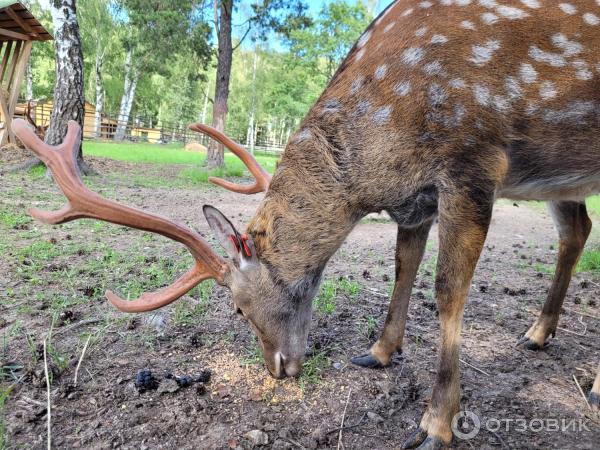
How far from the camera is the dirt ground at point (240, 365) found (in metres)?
2.02

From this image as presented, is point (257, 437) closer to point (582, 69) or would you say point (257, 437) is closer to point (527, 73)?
point (527, 73)

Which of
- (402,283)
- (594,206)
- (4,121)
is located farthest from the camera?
(594,206)

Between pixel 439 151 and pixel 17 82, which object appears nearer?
pixel 439 151

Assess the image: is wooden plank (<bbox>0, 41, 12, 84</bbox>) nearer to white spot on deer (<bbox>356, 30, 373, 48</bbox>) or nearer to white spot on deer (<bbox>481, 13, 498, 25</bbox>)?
white spot on deer (<bbox>356, 30, 373, 48</bbox>)

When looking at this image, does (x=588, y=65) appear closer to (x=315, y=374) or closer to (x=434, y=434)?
(x=434, y=434)

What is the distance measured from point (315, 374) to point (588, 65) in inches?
81.8

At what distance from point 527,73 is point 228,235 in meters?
1.64

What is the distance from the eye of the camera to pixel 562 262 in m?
3.10

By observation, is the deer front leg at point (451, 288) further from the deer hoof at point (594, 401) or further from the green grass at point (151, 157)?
the green grass at point (151, 157)

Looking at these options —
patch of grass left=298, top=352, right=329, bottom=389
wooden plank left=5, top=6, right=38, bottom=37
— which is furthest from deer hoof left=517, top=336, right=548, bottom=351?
wooden plank left=5, top=6, right=38, bottom=37

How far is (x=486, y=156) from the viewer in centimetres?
209

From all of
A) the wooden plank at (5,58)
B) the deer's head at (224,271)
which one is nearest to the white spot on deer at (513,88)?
the deer's head at (224,271)

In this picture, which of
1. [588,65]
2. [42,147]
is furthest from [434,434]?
[42,147]

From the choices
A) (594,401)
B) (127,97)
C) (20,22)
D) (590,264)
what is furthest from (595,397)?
(127,97)
